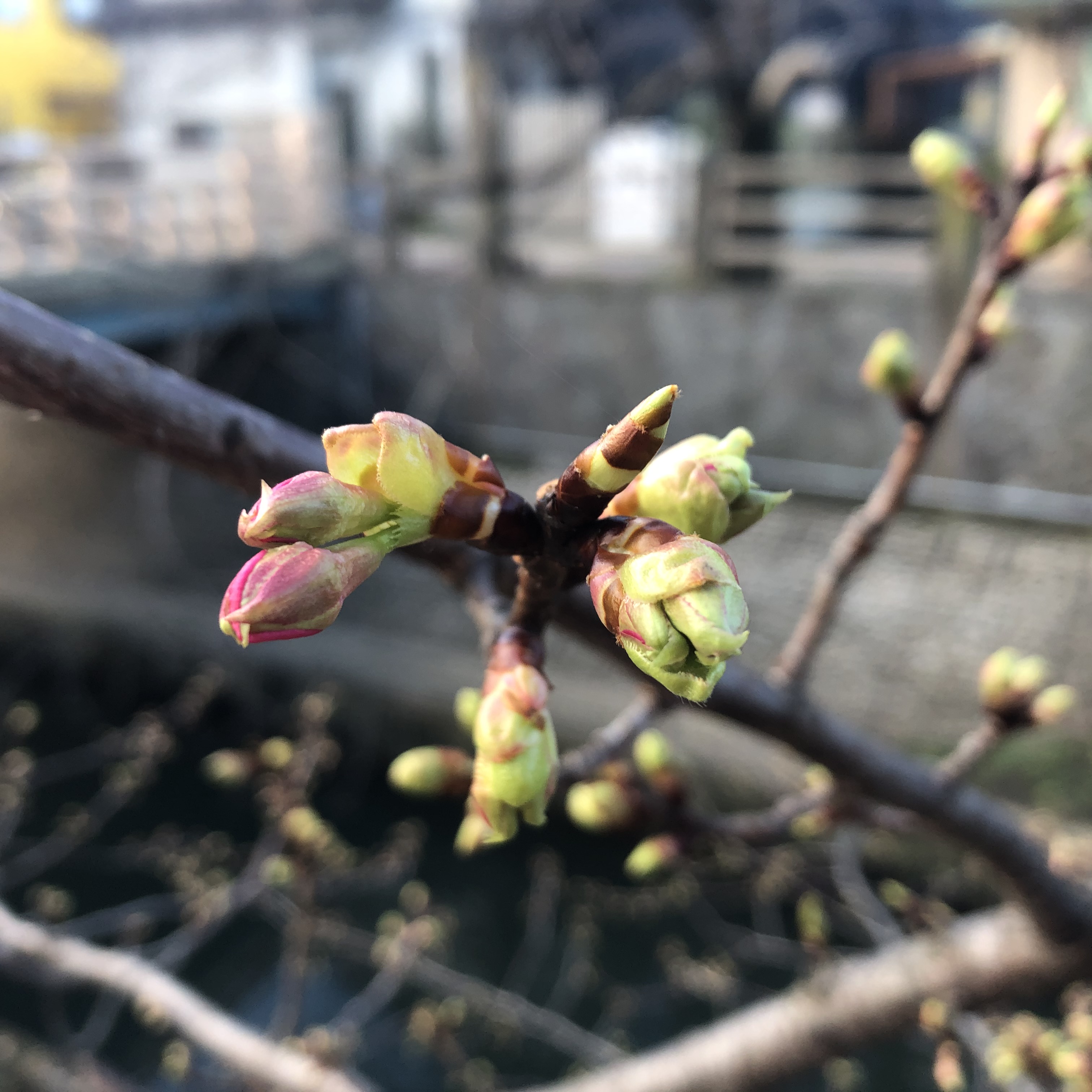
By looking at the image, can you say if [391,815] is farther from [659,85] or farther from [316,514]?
[659,85]

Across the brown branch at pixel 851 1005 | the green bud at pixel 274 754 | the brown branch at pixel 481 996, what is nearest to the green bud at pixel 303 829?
the green bud at pixel 274 754

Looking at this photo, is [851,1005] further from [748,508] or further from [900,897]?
[748,508]

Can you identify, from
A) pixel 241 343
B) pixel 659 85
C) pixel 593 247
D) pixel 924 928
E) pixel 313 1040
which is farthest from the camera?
pixel 659 85

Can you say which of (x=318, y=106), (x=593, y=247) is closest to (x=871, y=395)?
(x=593, y=247)

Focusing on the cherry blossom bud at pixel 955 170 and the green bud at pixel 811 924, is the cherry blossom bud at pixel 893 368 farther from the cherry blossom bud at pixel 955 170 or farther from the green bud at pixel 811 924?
the green bud at pixel 811 924

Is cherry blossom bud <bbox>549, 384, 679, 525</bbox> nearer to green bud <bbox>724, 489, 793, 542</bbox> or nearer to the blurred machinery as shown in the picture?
green bud <bbox>724, 489, 793, 542</bbox>

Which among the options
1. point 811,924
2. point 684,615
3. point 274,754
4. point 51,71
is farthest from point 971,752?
point 51,71

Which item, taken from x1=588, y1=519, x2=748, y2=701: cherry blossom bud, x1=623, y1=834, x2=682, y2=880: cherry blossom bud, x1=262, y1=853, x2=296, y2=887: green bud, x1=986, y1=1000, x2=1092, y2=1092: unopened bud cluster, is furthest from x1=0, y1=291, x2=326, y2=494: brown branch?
x1=262, y1=853, x2=296, y2=887: green bud
